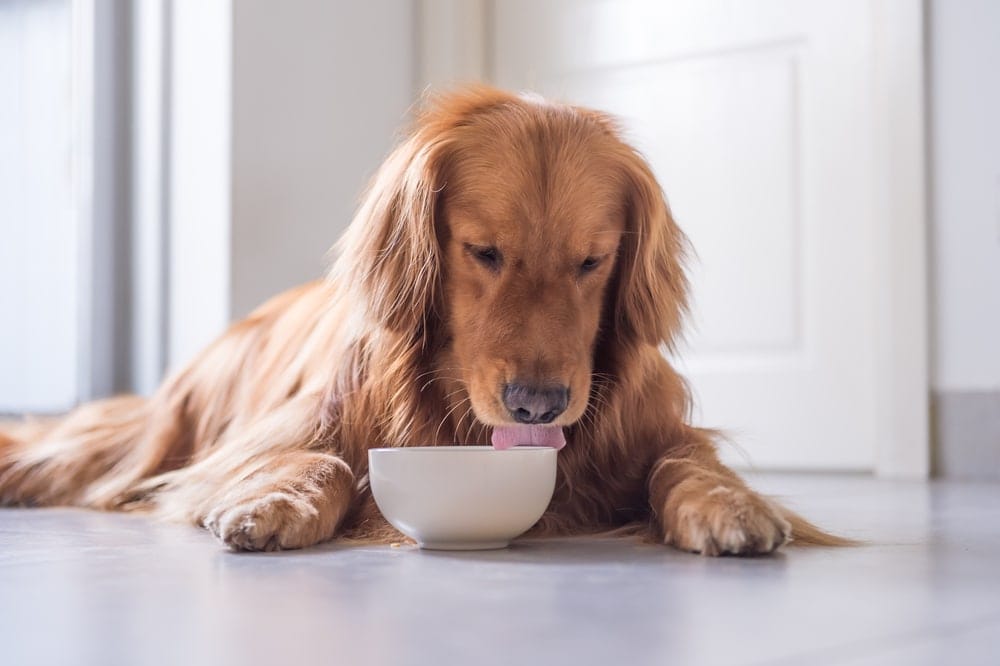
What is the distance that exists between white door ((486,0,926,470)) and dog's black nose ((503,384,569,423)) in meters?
1.69

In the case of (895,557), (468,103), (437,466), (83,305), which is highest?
(468,103)

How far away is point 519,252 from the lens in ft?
5.66

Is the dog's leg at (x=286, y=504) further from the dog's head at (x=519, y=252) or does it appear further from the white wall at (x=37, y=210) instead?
the white wall at (x=37, y=210)

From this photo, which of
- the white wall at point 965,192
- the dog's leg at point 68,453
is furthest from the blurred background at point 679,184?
the dog's leg at point 68,453

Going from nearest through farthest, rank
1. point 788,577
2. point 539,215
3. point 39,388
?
point 788,577 < point 539,215 < point 39,388

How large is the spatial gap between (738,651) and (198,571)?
2.35 ft

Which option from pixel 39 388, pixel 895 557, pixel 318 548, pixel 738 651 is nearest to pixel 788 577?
pixel 895 557

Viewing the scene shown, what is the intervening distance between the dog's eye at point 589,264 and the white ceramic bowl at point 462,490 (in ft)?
1.09

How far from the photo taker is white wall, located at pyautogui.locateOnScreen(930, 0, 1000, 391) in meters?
3.10

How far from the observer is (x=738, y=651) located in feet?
3.19

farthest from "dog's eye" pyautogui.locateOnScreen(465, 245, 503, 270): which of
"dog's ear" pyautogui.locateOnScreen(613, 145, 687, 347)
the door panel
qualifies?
the door panel

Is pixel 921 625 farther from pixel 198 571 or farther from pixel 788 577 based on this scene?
pixel 198 571

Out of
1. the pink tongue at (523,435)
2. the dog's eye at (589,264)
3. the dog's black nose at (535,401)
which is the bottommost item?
the pink tongue at (523,435)

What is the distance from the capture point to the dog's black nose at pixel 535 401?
163cm
